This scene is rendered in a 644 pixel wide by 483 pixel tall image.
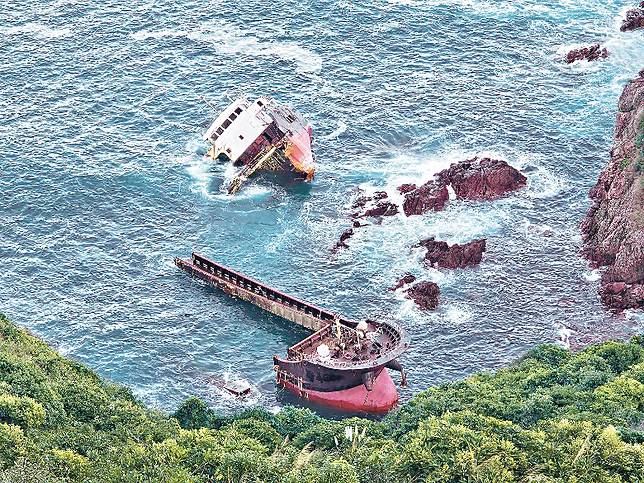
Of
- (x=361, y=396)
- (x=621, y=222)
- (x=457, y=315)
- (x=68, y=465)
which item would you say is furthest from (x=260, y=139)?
(x=68, y=465)

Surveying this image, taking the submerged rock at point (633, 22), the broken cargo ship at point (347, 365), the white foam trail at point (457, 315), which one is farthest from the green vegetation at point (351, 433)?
the submerged rock at point (633, 22)

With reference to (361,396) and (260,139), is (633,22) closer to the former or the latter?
(260,139)

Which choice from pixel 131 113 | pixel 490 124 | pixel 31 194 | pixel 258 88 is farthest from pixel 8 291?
pixel 490 124

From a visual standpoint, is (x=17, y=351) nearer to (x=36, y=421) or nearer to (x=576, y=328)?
(x=36, y=421)

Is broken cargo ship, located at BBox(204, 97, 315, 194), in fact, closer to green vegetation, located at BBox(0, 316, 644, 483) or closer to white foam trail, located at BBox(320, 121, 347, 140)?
white foam trail, located at BBox(320, 121, 347, 140)

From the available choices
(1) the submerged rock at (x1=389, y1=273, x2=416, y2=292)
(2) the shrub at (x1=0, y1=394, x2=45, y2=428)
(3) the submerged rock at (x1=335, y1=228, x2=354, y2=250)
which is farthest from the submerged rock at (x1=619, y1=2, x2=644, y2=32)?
(2) the shrub at (x1=0, y1=394, x2=45, y2=428)
